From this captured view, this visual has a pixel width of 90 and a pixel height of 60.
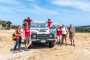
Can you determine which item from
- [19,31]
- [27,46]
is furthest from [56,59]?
[27,46]

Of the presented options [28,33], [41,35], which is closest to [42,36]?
[41,35]

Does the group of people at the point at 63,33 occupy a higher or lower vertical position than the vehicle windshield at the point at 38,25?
lower

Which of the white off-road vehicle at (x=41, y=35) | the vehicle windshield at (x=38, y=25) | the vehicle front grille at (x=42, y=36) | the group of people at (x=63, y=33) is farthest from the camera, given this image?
the group of people at (x=63, y=33)

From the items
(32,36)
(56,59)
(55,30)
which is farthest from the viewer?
(55,30)

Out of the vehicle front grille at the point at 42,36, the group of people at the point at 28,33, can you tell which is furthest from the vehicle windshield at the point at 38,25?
the vehicle front grille at the point at 42,36

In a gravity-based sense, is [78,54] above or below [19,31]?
below

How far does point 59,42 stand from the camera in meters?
28.2

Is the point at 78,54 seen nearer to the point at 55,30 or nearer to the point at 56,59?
the point at 56,59

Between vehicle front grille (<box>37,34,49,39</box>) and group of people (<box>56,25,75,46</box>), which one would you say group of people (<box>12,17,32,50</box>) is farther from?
group of people (<box>56,25,75,46</box>)

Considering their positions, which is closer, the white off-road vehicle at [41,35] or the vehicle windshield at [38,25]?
the white off-road vehicle at [41,35]

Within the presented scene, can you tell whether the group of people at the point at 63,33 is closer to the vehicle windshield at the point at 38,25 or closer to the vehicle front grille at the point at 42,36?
the vehicle windshield at the point at 38,25

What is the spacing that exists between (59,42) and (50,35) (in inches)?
128

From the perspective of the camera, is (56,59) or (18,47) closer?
(56,59)

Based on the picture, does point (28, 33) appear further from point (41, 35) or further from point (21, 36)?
point (41, 35)
